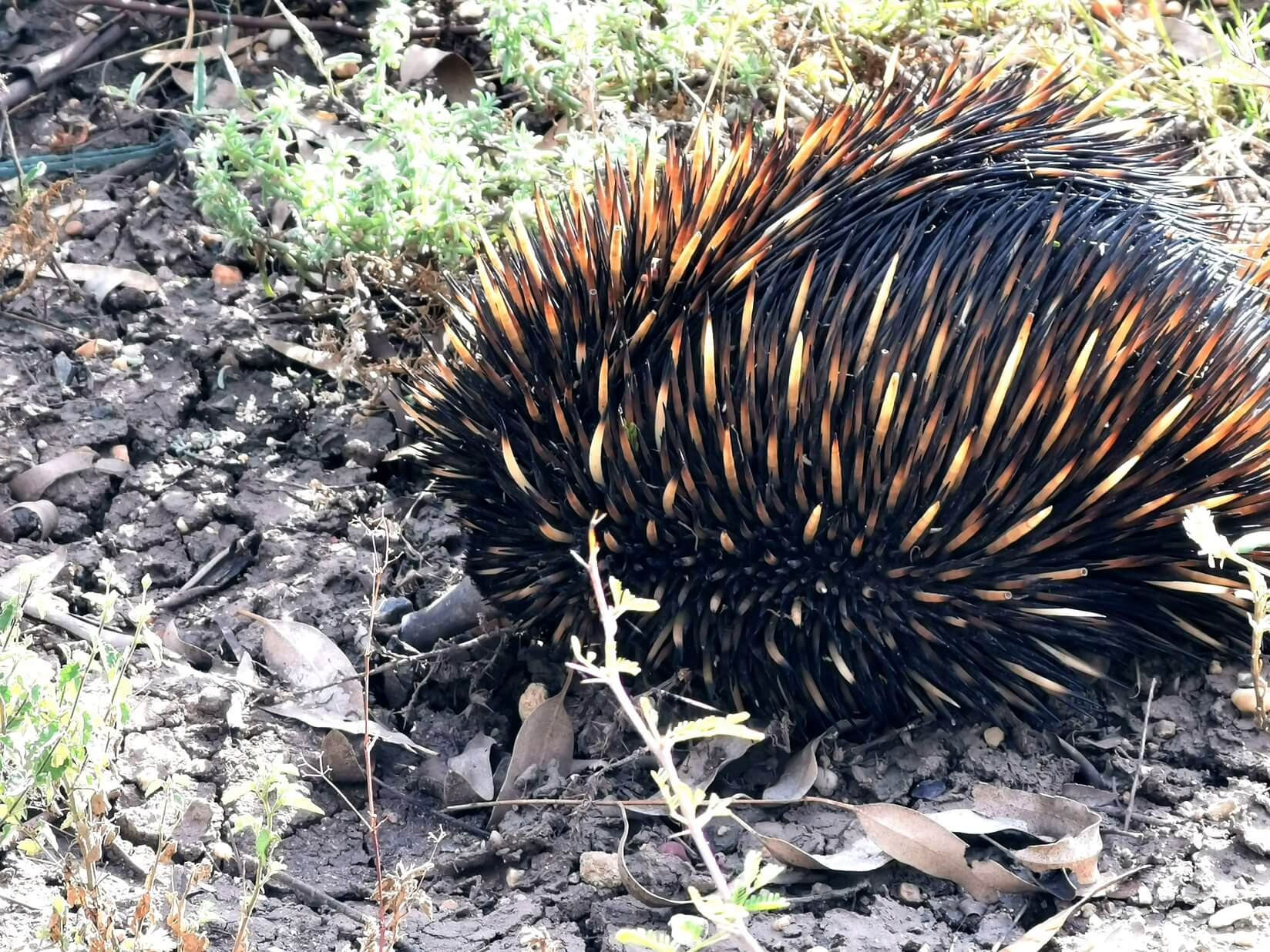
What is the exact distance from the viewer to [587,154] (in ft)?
11.7

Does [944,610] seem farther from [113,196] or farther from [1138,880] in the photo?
[113,196]

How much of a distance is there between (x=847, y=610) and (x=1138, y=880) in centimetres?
70

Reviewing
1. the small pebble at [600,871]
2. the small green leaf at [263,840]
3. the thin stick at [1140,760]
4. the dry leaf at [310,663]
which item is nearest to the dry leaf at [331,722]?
the dry leaf at [310,663]

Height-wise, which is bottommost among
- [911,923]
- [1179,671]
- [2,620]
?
[911,923]

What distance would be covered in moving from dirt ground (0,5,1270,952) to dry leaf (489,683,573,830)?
66 mm

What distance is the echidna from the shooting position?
256 centimetres

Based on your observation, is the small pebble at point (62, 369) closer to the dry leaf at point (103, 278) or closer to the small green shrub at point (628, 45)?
the dry leaf at point (103, 278)

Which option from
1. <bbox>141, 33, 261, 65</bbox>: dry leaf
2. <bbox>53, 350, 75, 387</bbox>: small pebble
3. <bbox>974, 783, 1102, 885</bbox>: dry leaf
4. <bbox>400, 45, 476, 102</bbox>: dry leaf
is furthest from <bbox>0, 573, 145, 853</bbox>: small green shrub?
<bbox>141, 33, 261, 65</bbox>: dry leaf

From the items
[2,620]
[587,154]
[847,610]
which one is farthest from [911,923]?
[587,154]

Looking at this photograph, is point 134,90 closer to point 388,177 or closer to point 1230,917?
point 388,177

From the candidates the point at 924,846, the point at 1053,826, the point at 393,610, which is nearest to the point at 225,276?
the point at 393,610

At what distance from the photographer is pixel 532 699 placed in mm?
3059

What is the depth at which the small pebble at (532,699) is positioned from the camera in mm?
3040

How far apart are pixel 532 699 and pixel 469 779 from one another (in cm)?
24
